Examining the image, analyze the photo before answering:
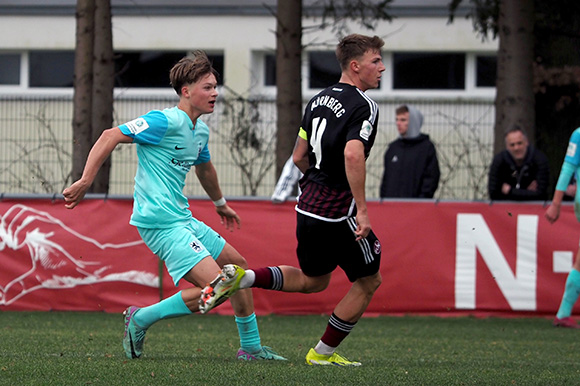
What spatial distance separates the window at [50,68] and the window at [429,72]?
7.42 meters

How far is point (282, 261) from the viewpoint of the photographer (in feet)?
33.6

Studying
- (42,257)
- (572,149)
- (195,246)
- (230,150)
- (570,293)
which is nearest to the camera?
(195,246)

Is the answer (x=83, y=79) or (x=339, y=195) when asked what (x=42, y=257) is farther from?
(x=339, y=195)

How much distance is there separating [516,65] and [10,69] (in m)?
13.7

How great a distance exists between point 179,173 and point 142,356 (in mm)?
1298

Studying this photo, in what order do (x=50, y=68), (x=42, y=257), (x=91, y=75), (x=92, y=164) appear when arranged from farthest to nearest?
1. (x=50, y=68)
2. (x=91, y=75)
3. (x=42, y=257)
4. (x=92, y=164)

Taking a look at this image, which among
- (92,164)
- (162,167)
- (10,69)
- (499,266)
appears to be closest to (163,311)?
(162,167)

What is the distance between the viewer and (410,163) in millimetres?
10961

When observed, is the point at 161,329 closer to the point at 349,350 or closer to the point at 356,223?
the point at 349,350

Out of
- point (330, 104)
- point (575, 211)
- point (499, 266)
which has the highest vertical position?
point (330, 104)

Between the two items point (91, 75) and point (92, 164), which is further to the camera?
point (91, 75)

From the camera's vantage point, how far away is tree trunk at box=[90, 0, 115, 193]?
12.2m

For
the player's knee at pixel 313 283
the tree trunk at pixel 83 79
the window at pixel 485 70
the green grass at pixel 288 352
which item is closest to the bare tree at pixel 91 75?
the tree trunk at pixel 83 79

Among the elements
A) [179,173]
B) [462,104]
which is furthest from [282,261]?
[462,104]
